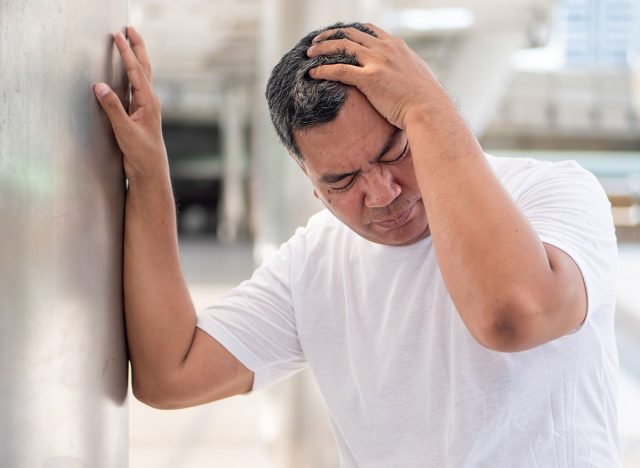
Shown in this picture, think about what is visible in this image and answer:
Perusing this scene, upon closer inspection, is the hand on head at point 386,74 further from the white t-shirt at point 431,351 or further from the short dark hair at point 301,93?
the white t-shirt at point 431,351

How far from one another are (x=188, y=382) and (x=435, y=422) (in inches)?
18.2

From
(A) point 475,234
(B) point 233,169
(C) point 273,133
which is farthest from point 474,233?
(B) point 233,169

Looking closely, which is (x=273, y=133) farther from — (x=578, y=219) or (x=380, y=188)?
(x=578, y=219)

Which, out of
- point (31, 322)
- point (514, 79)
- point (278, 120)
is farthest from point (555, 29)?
point (514, 79)

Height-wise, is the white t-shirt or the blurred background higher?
the white t-shirt

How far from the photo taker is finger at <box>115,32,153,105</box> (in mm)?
1476

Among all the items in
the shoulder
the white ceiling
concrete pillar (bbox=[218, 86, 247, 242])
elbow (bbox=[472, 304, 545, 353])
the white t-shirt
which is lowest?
concrete pillar (bbox=[218, 86, 247, 242])

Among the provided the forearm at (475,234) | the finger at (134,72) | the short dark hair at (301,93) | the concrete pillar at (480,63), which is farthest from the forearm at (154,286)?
the concrete pillar at (480,63)

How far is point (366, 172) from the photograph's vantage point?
1599mm

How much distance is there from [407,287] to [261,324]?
31 cm

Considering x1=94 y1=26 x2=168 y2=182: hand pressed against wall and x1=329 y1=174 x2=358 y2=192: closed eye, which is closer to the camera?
x1=94 y1=26 x2=168 y2=182: hand pressed against wall

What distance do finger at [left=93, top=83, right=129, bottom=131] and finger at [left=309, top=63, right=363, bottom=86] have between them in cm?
34

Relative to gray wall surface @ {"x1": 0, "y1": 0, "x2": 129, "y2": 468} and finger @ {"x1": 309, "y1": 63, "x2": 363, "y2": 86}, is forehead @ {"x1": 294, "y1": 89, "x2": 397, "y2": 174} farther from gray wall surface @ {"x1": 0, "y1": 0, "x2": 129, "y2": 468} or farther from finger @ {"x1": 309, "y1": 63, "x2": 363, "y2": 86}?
gray wall surface @ {"x1": 0, "y1": 0, "x2": 129, "y2": 468}

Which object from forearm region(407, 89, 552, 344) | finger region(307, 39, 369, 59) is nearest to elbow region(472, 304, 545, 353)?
forearm region(407, 89, 552, 344)
